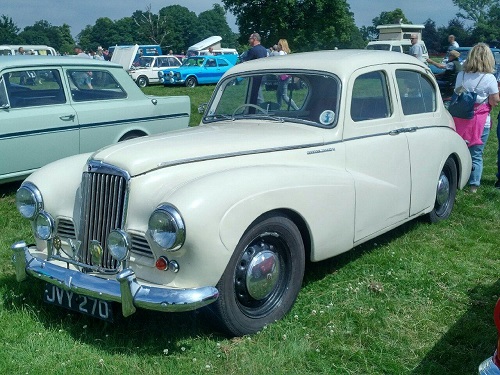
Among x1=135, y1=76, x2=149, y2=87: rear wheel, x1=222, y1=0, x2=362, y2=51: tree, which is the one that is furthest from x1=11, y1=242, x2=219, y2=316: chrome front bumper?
x1=222, y1=0, x2=362, y2=51: tree

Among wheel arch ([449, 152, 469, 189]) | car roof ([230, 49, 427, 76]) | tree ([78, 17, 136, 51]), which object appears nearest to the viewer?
car roof ([230, 49, 427, 76])

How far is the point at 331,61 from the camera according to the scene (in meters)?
4.63

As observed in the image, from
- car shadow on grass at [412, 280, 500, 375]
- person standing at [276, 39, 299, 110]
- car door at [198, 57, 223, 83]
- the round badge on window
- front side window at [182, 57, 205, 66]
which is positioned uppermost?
person standing at [276, 39, 299, 110]

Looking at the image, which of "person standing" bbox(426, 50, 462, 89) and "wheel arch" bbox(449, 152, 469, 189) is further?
"person standing" bbox(426, 50, 462, 89)

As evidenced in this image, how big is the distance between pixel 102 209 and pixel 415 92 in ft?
10.3

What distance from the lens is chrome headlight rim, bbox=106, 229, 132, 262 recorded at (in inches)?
133

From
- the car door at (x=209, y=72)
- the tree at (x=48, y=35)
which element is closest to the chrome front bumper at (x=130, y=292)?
the car door at (x=209, y=72)

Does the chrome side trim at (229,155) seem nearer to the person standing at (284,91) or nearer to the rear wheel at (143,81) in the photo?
the person standing at (284,91)

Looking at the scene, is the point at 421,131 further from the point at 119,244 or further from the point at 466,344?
the point at 119,244

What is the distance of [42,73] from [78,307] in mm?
4254

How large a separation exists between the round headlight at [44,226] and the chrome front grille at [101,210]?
273 mm

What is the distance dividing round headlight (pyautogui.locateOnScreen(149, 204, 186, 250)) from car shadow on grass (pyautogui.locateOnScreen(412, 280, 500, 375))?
1.48 m

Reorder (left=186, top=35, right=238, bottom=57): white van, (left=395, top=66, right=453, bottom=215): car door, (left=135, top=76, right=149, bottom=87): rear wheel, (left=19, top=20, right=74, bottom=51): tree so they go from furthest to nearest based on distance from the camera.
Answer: (left=19, top=20, right=74, bottom=51): tree < (left=186, top=35, right=238, bottom=57): white van < (left=135, top=76, right=149, bottom=87): rear wheel < (left=395, top=66, right=453, bottom=215): car door

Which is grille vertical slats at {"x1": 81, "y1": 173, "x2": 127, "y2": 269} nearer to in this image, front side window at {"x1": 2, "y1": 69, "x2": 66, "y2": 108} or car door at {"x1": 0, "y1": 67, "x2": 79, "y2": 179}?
car door at {"x1": 0, "y1": 67, "x2": 79, "y2": 179}
